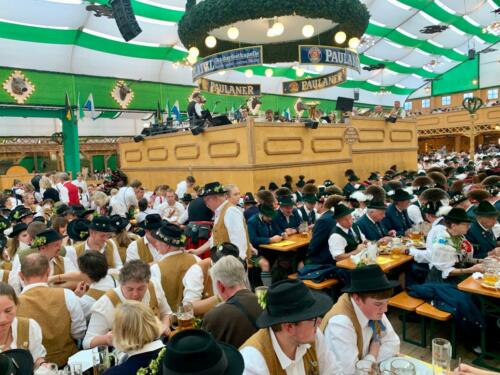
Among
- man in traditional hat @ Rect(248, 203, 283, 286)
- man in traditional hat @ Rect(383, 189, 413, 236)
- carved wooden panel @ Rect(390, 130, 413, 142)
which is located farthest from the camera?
carved wooden panel @ Rect(390, 130, 413, 142)

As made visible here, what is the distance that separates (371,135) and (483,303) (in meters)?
10.2

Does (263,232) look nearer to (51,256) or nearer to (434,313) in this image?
(434,313)

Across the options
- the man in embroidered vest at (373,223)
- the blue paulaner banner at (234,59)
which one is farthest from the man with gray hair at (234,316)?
the blue paulaner banner at (234,59)

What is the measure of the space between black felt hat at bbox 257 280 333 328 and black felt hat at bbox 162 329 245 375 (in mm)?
424

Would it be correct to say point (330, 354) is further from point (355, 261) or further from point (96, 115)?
point (96, 115)

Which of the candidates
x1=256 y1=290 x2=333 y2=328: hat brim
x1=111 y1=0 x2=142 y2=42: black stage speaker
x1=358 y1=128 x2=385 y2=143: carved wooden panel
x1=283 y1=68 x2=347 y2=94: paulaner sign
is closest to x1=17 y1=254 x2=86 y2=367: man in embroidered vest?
x1=256 y1=290 x2=333 y2=328: hat brim

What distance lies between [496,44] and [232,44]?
29.6 meters

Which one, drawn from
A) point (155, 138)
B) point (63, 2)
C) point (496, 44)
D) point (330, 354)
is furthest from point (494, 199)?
point (496, 44)

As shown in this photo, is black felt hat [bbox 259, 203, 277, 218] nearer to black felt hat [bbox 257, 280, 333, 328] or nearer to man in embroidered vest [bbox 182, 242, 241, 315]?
man in embroidered vest [bbox 182, 242, 241, 315]

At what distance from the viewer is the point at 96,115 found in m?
16.4

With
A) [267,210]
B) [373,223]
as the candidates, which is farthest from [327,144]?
[373,223]

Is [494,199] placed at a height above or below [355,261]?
above

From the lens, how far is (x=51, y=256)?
371 cm

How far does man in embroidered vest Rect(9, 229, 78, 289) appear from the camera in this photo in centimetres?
353
